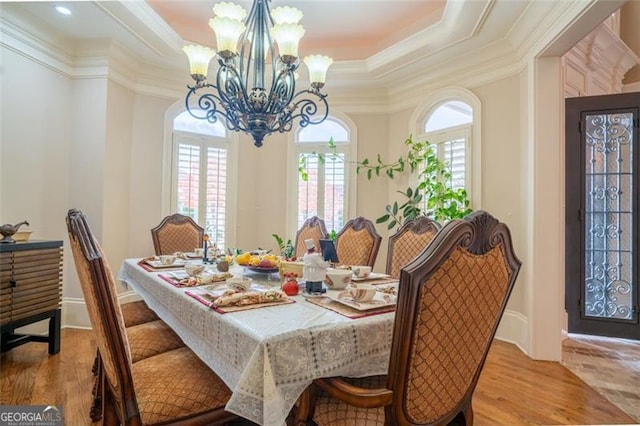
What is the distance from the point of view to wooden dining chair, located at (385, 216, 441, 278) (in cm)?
233

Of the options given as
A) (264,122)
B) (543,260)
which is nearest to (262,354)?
(264,122)

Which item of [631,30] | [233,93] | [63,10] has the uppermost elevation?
[631,30]

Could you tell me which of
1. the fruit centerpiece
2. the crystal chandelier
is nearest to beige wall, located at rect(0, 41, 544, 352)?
the crystal chandelier

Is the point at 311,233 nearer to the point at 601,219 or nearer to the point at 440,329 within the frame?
the point at 440,329

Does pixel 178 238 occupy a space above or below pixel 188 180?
below

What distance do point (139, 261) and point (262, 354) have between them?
1.86 metres

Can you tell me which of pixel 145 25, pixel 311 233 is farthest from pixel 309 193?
pixel 145 25

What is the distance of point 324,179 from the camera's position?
15.6ft

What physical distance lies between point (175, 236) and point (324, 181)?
2.15 metres

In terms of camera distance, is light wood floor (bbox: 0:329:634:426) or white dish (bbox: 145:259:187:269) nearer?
light wood floor (bbox: 0:329:634:426)

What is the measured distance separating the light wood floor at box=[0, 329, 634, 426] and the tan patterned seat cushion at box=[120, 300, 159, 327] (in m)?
0.52

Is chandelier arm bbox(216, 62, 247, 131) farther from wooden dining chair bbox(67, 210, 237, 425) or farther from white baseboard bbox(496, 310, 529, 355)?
white baseboard bbox(496, 310, 529, 355)

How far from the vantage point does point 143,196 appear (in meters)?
3.99

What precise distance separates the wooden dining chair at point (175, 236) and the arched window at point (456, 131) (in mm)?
2808
